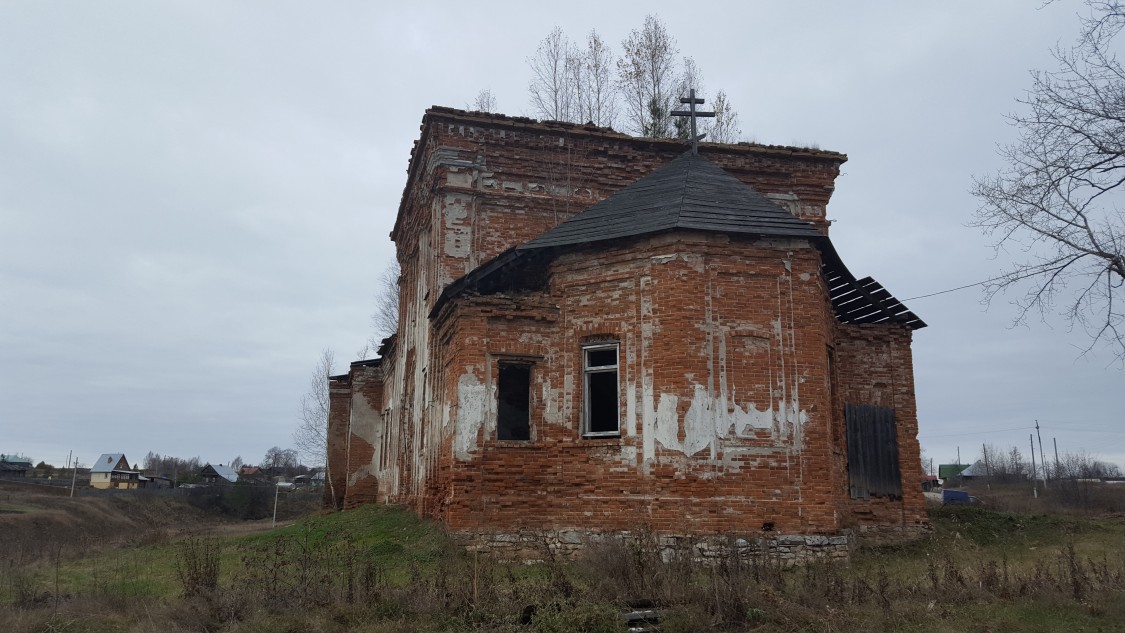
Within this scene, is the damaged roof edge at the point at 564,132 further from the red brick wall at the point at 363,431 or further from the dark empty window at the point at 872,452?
the red brick wall at the point at 363,431

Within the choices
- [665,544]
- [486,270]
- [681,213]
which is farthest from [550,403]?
[681,213]

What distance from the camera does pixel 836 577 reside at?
9.23 meters

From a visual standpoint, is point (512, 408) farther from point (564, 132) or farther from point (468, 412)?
point (564, 132)

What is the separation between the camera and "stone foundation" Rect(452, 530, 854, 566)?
39.0ft

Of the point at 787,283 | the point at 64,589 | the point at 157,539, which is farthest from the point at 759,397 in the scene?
the point at 157,539

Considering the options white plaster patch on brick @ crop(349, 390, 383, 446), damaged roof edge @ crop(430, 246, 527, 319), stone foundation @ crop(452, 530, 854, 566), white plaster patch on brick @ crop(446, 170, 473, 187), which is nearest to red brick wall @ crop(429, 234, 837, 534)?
stone foundation @ crop(452, 530, 854, 566)

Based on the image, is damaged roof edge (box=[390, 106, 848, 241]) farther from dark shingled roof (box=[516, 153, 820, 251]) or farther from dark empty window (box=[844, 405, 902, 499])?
dark empty window (box=[844, 405, 902, 499])

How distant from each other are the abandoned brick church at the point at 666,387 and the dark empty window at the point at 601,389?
1.4 inches

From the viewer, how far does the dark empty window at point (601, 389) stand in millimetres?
13609

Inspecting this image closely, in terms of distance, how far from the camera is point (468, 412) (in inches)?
522

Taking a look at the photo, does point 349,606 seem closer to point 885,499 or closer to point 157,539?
point 885,499

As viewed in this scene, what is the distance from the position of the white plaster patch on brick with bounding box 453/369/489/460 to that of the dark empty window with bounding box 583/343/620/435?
1760 millimetres

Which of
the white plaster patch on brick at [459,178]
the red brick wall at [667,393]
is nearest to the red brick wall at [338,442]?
the white plaster patch on brick at [459,178]

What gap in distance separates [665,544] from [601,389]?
3.13m
